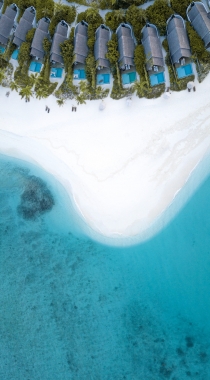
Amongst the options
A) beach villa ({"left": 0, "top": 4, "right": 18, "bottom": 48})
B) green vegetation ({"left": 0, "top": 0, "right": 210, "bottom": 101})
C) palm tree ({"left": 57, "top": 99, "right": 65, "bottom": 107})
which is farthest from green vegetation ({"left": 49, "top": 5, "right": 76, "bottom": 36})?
palm tree ({"left": 57, "top": 99, "right": 65, "bottom": 107})

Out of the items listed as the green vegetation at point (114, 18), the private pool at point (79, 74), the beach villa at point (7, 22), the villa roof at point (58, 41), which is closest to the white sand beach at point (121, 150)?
the private pool at point (79, 74)

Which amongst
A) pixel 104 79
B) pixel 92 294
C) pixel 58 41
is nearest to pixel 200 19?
pixel 104 79

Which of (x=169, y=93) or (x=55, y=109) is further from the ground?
(x=55, y=109)

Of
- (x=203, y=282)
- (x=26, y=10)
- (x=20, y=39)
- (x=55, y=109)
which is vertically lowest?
(x=203, y=282)

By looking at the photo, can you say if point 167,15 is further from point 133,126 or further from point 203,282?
point 203,282

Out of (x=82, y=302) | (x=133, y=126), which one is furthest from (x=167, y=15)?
(x=82, y=302)
